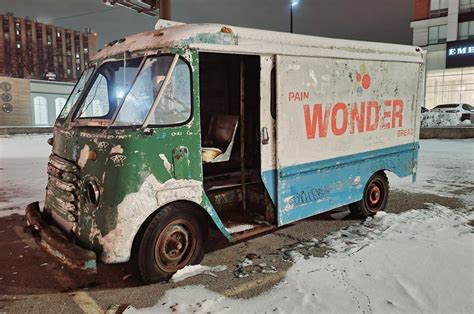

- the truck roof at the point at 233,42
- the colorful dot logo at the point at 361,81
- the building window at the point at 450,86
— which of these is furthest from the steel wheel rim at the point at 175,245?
the building window at the point at 450,86

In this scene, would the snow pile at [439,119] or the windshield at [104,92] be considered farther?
the snow pile at [439,119]

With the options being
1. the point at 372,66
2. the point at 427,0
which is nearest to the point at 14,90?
the point at 372,66

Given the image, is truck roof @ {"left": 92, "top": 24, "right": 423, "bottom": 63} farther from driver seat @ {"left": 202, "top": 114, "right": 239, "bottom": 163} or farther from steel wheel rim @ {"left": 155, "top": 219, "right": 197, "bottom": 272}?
steel wheel rim @ {"left": 155, "top": 219, "right": 197, "bottom": 272}

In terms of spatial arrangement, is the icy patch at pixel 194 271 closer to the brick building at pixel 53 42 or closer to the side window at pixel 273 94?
the side window at pixel 273 94

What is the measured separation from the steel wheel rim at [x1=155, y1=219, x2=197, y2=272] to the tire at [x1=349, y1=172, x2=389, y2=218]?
3.09 metres

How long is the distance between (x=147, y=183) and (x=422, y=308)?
8.87 ft

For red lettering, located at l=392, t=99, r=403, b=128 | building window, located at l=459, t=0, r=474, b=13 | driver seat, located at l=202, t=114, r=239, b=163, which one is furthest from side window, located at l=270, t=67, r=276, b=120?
building window, located at l=459, t=0, r=474, b=13

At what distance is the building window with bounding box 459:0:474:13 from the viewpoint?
3231cm

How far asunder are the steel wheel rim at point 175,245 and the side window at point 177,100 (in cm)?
106

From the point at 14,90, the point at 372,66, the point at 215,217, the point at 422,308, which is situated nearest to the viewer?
the point at 422,308

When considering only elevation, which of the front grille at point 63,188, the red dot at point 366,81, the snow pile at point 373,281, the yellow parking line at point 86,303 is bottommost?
the yellow parking line at point 86,303

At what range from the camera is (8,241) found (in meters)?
5.48

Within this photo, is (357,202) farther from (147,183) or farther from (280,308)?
(147,183)

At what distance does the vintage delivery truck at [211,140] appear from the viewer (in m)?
3.78
